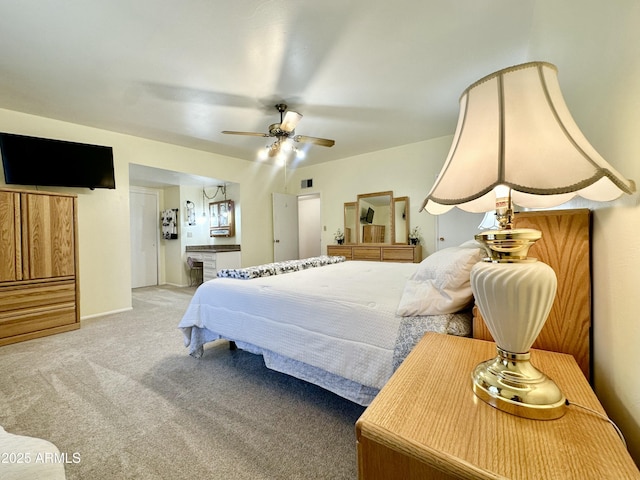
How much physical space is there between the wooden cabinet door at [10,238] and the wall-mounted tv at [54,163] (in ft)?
1.30

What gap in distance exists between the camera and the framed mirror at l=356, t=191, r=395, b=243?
185 inches

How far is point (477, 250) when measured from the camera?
1288mm

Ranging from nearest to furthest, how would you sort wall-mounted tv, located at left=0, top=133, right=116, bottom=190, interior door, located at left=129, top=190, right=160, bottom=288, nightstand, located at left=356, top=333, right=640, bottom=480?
nightstand, located at left=356, top=333, right=640, bottom=480
wall-mounted tv, located at left=0, top=133, right=116, bottom=190
interior door, located at left=129, top=190, right=160, bottom=288

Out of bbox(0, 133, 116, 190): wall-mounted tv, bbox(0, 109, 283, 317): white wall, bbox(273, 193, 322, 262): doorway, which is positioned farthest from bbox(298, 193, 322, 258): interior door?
bbox(0, 133, 116, 190): wall-mounted tv

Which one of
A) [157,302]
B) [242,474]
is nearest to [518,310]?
[242,474]

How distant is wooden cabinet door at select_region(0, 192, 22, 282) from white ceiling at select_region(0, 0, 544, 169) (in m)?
1.09

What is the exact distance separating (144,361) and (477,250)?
8.75ft

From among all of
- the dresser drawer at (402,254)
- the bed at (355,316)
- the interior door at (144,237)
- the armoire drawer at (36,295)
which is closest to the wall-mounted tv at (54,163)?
the armoire drawer at (36,295)

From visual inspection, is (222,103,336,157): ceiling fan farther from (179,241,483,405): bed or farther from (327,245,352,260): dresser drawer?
(327,245,352,260): dresser drawer

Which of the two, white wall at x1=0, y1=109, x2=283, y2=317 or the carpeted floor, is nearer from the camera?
the carpeted floor

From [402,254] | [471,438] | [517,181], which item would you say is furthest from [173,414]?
[402,254]

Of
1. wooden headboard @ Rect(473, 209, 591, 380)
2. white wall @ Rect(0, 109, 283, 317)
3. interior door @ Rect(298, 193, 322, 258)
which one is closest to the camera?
wooden headboard @ Rect(473, 209, 591, 380)

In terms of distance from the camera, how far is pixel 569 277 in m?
0.87

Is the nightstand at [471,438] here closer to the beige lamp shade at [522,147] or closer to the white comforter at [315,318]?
the beige lamp shade at [522,147]
